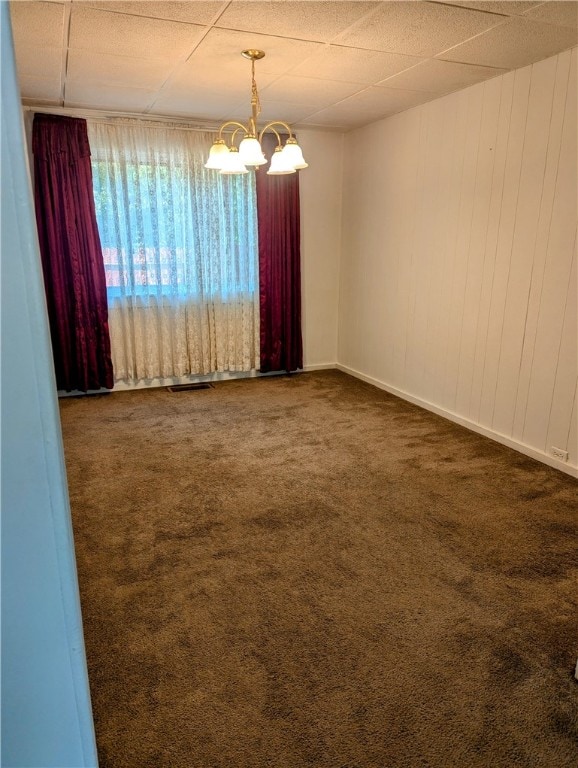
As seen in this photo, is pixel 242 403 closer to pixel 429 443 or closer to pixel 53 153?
pixel 429 443

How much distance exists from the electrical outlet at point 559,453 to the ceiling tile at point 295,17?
2.73 metres

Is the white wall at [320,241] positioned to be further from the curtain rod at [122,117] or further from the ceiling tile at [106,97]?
the ceiling tile at [106,97]

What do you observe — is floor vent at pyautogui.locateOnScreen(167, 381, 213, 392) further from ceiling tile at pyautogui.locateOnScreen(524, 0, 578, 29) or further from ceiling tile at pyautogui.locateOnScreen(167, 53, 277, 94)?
ceiling tile at pyautogui.locateOnScreen(524, 0, 578, 29)

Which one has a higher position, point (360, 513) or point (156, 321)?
point (156, 321)

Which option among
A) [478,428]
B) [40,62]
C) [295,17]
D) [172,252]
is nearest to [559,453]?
[478,428]

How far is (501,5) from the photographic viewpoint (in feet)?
7.66

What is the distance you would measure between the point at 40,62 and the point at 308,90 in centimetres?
176

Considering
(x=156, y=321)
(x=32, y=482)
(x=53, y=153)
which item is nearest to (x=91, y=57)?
(x=53, y=153)

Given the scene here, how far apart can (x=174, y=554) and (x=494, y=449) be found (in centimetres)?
238

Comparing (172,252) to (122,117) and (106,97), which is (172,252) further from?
(106,97)

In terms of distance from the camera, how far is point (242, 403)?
15.6 ft

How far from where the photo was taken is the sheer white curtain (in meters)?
4.66

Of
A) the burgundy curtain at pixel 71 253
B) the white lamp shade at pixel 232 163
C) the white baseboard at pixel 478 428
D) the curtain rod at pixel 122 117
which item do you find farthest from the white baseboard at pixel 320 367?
the white lamp shade at pixel 232 163

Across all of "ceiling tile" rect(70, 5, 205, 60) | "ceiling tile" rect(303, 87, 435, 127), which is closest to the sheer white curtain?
"ceiling tile" rect(303, 87, 435, 127)
